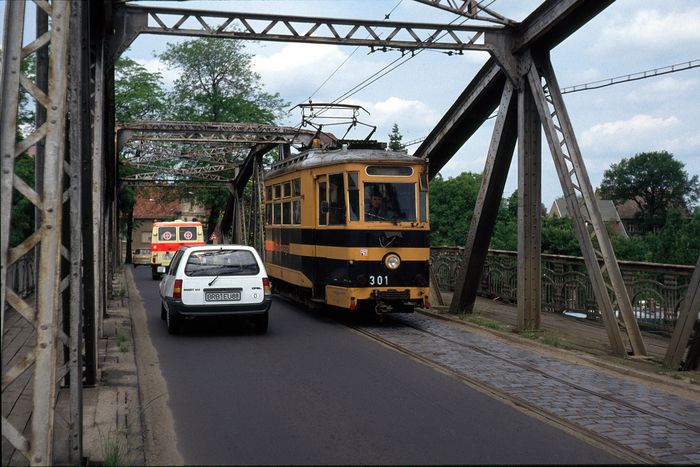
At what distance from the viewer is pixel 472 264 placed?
15.9 metres

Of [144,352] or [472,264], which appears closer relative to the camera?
[144,352]

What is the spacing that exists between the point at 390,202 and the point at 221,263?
11.3ft

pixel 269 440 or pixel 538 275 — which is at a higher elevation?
pixel 538 275

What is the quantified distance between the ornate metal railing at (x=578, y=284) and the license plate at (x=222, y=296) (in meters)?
5.93

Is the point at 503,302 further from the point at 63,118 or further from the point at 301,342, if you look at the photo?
the point at 63,118

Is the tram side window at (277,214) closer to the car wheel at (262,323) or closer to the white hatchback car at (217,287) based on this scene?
the white hatchback car at (217,287)

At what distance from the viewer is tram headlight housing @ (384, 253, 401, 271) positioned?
14.9 m

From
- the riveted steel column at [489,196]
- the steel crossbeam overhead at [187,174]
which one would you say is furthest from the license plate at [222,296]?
the steel crossbeam overhead at [187,174]

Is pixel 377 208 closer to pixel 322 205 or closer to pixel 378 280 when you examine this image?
pixel 322 205

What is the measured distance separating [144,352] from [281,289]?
336 inches

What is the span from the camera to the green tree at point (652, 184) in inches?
3504

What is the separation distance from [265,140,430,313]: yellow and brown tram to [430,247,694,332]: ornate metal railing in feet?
9.20

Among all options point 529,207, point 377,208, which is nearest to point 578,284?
point 529,207

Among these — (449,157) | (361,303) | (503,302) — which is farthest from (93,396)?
(503,302)
